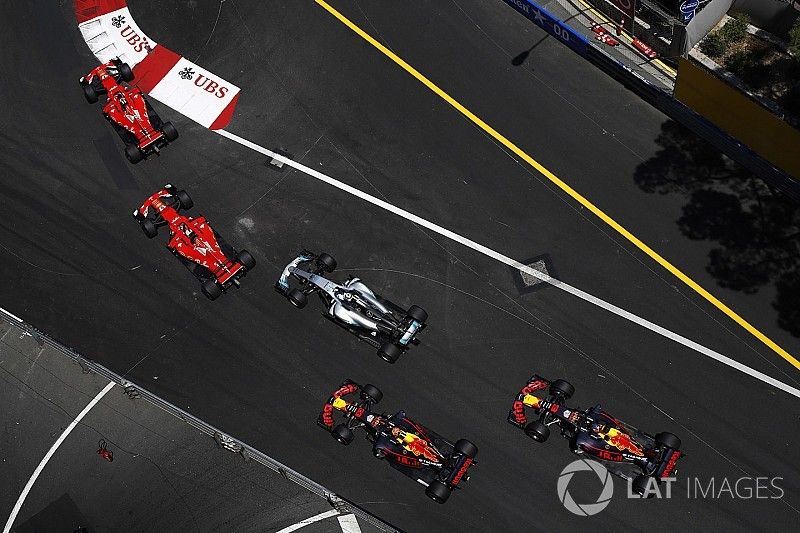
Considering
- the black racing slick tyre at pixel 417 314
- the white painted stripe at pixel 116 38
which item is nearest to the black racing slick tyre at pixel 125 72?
the white painted stripe at pixel 116 38

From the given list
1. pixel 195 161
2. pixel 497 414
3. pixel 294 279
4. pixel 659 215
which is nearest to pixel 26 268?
pixel 195 161

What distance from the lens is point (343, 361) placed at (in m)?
25.6

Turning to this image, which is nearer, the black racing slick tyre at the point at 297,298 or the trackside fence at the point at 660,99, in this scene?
the black racing slick tyre at the point at 297,298

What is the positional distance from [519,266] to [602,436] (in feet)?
19.0

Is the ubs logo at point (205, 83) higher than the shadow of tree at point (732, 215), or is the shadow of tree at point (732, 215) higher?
the shadow of tree at point (732, 215)

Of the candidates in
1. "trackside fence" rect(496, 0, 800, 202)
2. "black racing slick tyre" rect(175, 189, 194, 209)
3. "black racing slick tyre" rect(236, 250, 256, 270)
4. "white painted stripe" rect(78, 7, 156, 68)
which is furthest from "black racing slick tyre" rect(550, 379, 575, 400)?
"white painted stripe" rect(78, 7, 156, 68)

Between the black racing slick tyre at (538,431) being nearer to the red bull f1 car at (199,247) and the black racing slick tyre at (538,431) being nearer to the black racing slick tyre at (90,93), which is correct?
the red bull f1 car at (199,247)

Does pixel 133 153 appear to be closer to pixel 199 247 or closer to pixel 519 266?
pixel 199 247

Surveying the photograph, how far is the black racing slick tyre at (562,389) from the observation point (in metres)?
24.1

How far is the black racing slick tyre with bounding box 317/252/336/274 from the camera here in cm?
2617

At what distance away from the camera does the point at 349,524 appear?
23.6 meters

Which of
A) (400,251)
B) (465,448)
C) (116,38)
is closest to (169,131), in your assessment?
(116,38)

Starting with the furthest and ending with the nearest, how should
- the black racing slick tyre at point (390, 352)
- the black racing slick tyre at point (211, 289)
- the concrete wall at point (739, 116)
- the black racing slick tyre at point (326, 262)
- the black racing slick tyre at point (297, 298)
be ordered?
the black racing slick tyre at point (211, 289) → the black racing slick tyre at point (326, 262) → the black racing slick tyre at point (297, 298) → the concrete wall at point (739, 116) → the black racing slick tyre at point (390, 352)

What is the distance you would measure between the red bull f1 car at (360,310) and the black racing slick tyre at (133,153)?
6.78 meters
